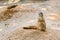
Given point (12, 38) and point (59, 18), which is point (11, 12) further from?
point (12, 38)

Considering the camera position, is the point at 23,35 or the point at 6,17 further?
the point at 6,17

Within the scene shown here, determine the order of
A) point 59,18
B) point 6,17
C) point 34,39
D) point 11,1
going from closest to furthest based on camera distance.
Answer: point 34,39
point 59,18
point 6,17
point 11,1

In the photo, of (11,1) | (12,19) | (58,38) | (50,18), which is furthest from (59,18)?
(11,1)

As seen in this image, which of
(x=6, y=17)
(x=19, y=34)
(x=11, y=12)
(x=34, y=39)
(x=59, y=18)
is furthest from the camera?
(x=11, y=12)

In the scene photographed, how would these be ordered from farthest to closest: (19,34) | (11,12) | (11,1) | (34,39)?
(11,1), (11,12), (19,34), (34,39)

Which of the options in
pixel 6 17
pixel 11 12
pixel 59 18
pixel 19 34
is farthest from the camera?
pixel 11 12

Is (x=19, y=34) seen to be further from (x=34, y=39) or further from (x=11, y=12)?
(x=11, y=12)

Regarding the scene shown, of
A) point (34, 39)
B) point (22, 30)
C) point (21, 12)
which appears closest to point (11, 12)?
point (21, 12)

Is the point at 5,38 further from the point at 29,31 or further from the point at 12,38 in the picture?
the point at 29,31

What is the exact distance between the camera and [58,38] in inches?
153

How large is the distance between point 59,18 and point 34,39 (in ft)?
8.80

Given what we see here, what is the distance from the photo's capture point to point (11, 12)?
7211mm

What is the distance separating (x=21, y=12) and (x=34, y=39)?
3654 millimetres

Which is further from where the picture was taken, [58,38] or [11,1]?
[11,1]
